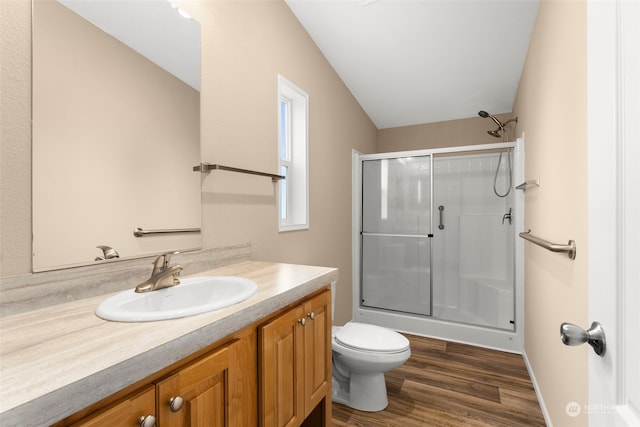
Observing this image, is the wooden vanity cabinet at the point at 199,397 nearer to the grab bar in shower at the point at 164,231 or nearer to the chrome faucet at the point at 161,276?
the chrome faucet at the point at 161,276

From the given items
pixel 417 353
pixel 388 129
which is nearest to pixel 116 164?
pixel 417 353

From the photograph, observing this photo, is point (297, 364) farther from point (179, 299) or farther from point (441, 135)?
point (441, 135)

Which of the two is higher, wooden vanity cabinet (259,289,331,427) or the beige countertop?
the beige countertop

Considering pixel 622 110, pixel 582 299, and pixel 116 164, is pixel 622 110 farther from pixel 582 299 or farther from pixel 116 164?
pixel 116 164

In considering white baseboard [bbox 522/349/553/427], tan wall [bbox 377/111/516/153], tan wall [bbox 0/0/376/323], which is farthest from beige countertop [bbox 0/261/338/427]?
tan wall [bbox 377/111/516/153]

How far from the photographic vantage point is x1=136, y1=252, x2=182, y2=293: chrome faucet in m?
1.07

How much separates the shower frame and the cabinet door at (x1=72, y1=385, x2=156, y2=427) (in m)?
2.61

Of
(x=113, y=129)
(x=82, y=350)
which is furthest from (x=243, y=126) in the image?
(x=82, y=350)

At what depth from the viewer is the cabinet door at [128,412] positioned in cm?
55

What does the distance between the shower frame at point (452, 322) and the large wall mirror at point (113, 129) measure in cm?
204

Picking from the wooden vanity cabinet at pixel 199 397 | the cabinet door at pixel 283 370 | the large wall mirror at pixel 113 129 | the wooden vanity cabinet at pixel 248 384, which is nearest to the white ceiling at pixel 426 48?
the large wall mirror at pixel 113 129

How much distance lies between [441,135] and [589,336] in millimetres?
3238

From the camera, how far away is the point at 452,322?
2865 mm

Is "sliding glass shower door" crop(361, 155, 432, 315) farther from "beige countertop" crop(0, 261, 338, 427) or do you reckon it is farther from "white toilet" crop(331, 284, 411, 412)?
"beige countertop" crop(0, 261, 338, 427)
